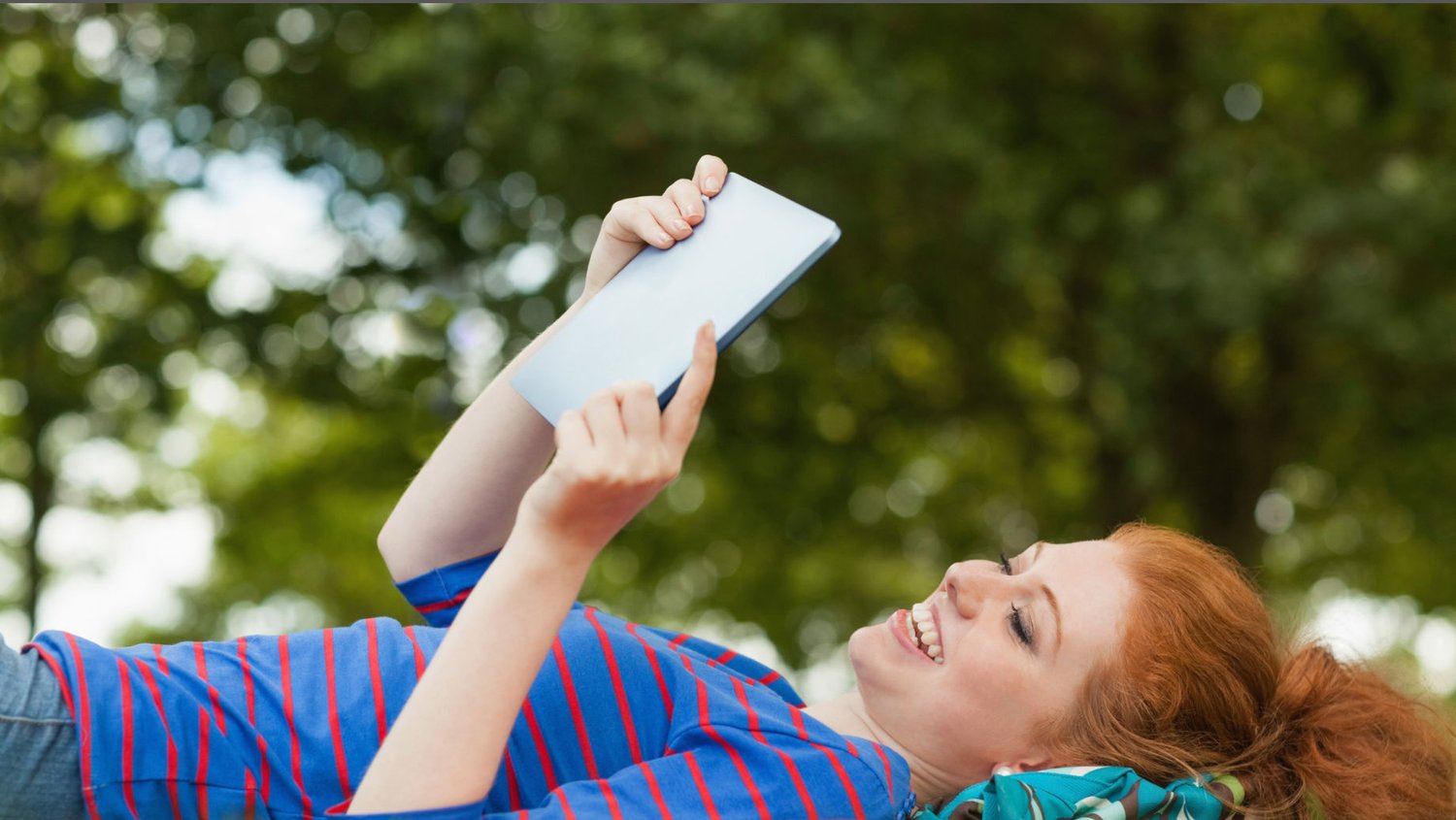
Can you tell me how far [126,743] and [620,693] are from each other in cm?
73

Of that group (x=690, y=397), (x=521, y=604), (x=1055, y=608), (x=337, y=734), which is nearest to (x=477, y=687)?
(x=521, y=604)

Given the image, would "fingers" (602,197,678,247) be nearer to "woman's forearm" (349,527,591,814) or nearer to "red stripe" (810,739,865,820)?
"woman's forearm" (349,527,591,814)

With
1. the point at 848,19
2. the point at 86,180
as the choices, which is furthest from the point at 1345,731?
the point at 86,180

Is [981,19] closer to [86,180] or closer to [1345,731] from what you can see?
[86,180]

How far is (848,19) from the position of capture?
22.4 ft

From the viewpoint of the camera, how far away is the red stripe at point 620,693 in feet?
7.20

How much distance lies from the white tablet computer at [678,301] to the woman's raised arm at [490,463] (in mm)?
108

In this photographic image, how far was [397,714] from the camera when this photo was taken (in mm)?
2117

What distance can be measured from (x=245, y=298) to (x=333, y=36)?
1.42 m

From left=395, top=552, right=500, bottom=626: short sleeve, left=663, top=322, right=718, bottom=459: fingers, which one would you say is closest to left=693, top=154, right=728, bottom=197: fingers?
left=663, top=322, right=718, bottom=459: fingers

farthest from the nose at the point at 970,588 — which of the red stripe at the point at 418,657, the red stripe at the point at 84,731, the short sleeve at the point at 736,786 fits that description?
the red stripe at the point at 84,731

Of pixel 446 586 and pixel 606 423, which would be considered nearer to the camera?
pixel 606 423

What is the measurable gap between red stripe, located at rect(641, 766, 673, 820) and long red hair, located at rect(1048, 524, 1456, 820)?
30.0 inches

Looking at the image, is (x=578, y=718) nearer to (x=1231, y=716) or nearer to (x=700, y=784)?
(x=700, y=784)
